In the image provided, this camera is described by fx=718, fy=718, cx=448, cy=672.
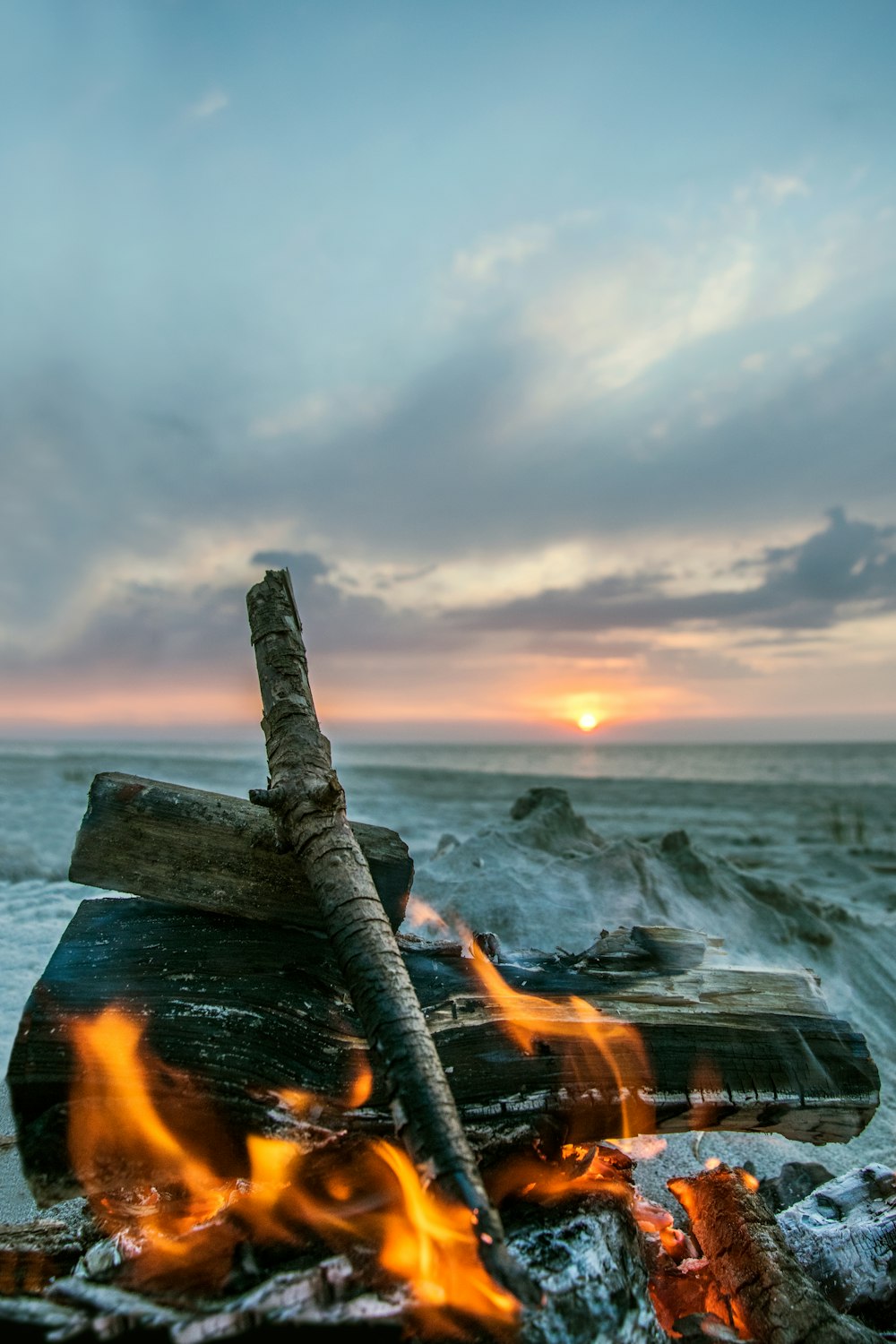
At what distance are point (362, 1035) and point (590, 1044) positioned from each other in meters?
0.72

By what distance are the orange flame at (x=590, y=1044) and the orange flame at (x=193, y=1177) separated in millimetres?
520

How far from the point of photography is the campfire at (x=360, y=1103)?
5.31 ft

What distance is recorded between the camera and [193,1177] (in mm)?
2051

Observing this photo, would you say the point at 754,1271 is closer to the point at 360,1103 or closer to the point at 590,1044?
the point at 590,1044

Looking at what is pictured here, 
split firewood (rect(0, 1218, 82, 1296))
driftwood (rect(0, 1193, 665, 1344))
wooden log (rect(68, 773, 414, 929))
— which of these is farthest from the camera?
wooden log (rect(68, 773, 414, 929))

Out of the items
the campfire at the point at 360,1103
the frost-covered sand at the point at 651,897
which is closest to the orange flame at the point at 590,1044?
the campfire at the point at 360,1103

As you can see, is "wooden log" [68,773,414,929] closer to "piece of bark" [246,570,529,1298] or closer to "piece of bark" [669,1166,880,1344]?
"piece of bark" [246,570,529,1298]

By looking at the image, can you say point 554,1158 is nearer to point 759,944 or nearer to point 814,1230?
point 814,1230

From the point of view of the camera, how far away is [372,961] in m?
2.01

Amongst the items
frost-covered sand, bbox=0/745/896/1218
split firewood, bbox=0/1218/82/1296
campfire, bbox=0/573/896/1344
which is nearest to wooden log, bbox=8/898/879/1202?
campfire, bbox=0/573/896/1344

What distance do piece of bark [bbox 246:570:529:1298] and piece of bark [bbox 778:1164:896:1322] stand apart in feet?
4.10

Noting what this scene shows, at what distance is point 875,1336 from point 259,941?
2.01 meters

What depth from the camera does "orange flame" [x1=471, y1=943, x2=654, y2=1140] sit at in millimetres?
2188

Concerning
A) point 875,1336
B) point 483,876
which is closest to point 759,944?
point 483,876
